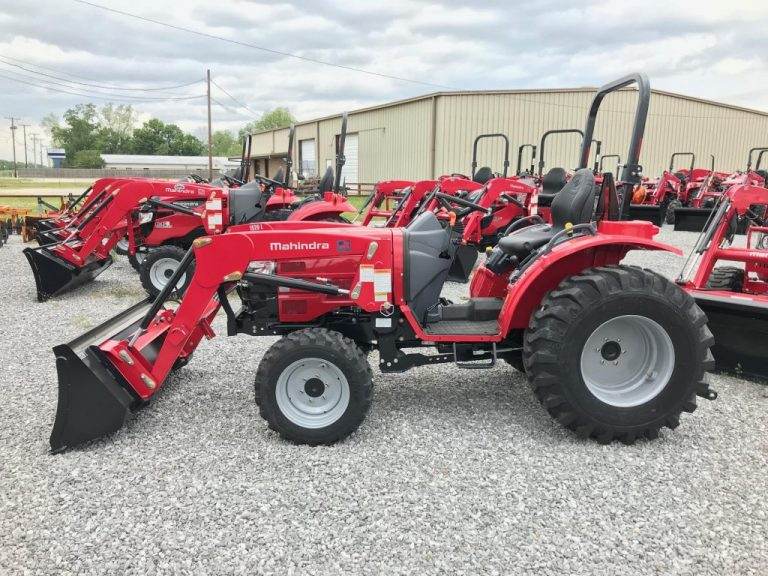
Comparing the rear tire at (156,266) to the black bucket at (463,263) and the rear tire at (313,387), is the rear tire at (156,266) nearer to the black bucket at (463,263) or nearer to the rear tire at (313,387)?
the black bucket at (463,263)

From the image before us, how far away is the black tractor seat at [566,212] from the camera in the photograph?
3.58 m

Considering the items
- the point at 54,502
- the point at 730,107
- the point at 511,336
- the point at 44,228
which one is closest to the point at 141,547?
the point at 54,502

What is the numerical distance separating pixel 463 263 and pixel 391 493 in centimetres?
555

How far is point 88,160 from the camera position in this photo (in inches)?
2667

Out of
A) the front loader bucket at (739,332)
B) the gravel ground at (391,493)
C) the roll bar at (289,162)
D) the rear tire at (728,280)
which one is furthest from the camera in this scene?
the roll bar at (289,162)

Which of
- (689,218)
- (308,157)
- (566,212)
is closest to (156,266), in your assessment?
(566,212)

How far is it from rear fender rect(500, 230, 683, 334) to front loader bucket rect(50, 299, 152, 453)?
2.13 metres

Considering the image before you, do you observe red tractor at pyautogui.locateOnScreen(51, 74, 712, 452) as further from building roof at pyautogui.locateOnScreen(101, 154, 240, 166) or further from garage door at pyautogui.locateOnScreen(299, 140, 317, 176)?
building roof at pyautogui.locateOnScreen(101, 154, 240, 166)

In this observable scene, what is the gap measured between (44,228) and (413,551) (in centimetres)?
907

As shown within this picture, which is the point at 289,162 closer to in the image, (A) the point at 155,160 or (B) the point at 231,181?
(B) the point at 231,181

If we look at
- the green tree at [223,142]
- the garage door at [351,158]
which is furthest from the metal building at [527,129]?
the green tree at [223,142]

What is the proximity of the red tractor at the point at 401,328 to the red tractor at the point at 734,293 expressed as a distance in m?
1.14

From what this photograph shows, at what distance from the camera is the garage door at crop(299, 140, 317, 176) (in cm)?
3215

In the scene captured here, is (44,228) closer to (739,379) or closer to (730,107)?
(739,379)
